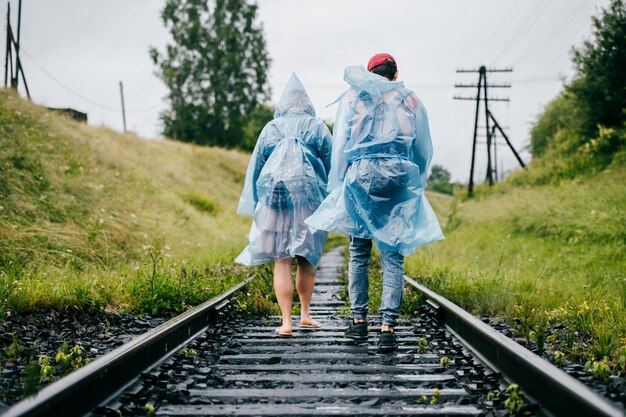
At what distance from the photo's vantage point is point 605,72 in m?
17.6

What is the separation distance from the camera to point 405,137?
412 centimetres

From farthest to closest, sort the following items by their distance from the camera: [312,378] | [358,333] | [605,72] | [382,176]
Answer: [605,72] < [358,333] < [382,176] < [312,378]

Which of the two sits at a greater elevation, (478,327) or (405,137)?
(405,137)

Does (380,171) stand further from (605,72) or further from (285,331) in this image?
(605,72)

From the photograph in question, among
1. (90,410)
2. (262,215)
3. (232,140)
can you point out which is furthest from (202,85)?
(90,410)

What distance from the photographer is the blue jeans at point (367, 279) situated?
416 centimetres

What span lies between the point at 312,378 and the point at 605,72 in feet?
59.2

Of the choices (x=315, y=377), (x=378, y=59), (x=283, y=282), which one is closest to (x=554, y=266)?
(x=283, y=282)

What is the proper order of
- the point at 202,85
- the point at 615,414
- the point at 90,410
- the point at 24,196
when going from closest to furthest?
the point at 615,414 → the point at 90,410 → the point at 24,196 → the point at 202,85

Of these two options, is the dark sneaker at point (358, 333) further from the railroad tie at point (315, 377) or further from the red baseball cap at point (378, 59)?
the red baseball cap at point (378, 59)

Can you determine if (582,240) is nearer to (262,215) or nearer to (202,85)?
(262,215)

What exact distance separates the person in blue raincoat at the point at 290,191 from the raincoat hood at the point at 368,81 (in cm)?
90

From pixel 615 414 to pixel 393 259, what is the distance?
8.32 ft

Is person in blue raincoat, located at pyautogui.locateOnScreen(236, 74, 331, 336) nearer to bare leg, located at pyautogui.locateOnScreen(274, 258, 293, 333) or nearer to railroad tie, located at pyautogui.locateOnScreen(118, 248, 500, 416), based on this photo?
bare leg, located at pyautogui.locateOnScreen(274, 258, 293, 333)
